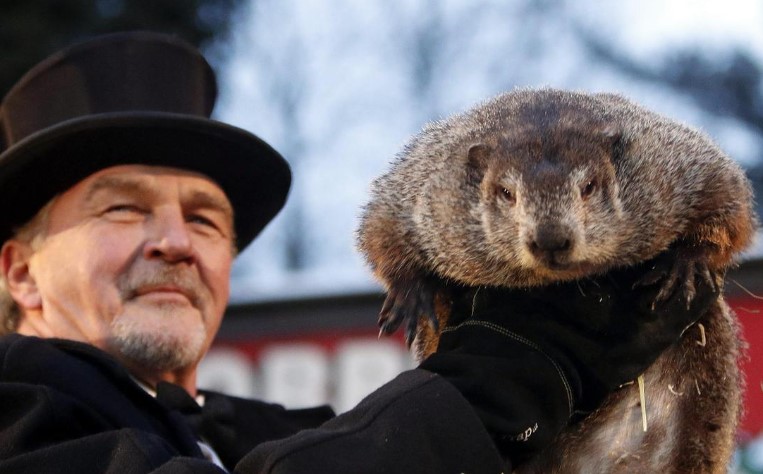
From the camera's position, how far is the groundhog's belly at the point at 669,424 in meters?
2.54

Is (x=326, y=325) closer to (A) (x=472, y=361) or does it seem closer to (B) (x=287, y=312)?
(B) (x=287, y=312)

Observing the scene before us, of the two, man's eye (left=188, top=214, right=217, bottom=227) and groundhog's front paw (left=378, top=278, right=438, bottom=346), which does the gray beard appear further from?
groundhog's front paw (left=378, top=278, right=438, bottom=346)

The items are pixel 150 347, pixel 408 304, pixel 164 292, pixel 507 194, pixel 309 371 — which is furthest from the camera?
pixel 309 371

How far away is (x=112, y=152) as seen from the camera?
3.29 meters

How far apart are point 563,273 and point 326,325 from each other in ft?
16.0

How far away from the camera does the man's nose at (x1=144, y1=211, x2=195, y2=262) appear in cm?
Answer: 325

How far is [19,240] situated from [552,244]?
1.90 m

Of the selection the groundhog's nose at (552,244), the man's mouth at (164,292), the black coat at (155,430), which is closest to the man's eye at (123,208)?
the man's mouth at (164,292)

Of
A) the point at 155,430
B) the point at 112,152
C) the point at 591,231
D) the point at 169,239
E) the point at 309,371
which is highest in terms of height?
the point at 591,231

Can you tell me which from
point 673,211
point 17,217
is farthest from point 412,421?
point 17,217

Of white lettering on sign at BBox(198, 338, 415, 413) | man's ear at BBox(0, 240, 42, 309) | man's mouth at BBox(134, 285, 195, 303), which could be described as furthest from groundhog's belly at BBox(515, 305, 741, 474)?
white lettering on sign at BBox(198, 338, 415, 413)

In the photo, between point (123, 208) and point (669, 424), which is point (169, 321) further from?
point (669, 424)

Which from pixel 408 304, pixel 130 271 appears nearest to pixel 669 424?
pixel 408 304

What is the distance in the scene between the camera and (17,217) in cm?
343
